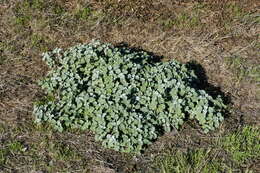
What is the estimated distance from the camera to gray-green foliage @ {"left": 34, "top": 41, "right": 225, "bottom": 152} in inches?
176

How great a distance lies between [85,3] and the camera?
6.30 m

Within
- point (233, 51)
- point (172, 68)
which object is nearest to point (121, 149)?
point (172, 68)

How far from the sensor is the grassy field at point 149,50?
4336 millimetres

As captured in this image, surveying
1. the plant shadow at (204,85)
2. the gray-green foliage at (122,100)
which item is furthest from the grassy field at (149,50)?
the gray-green foliage at (122,100)

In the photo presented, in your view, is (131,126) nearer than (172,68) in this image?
Yes

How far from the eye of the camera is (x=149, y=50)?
5.78 meters

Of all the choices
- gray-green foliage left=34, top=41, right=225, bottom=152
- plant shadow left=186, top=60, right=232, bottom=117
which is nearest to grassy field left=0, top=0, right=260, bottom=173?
plant shadow left=186, top=60, right=232, bottom=117

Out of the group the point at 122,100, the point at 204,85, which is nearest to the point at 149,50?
the point at 204,85

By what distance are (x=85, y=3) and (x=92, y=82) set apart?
70.6 inches

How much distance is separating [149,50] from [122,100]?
1.31m

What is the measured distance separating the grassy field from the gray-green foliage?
0.41 feet

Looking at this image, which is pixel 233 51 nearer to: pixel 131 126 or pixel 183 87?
pixel 183 87

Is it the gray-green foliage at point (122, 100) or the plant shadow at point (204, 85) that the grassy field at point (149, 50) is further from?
the gray-green foliage at point (122, 100)

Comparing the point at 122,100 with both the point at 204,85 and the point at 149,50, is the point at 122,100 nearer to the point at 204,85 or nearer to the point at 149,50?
the point at 204,85
